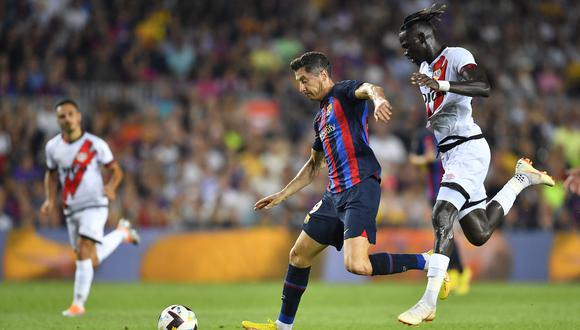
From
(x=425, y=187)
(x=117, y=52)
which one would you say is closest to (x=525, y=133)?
(x=425, y=187)

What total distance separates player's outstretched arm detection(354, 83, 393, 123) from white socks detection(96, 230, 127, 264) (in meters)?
5.50

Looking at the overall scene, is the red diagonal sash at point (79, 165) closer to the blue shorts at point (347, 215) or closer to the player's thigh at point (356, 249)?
the blue shorts at point (347, 215)

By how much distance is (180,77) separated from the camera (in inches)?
824

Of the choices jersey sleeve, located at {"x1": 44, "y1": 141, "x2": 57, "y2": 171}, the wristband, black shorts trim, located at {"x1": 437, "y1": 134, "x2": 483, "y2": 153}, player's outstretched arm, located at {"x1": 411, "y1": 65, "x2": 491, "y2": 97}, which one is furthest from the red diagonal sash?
the wristband

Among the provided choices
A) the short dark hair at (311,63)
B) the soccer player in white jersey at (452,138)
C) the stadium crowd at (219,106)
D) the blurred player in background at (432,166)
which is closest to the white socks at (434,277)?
the soccer player in white jersey at (452,138)

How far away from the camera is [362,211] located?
838 cm

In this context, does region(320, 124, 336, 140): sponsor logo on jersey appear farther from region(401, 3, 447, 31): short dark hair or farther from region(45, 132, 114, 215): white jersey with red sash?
region(45, 132, 114, 215): white jersey with red sash

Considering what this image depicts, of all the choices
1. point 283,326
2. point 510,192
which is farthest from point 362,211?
point 510,192

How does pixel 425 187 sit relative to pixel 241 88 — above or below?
below

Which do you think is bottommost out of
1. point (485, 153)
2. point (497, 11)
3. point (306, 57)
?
point (485, 153)

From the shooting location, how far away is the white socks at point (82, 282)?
11695 mm

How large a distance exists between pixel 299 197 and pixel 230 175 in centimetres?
138

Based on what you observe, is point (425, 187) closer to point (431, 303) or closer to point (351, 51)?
point (351, 51)

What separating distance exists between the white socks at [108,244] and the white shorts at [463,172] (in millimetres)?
5185
